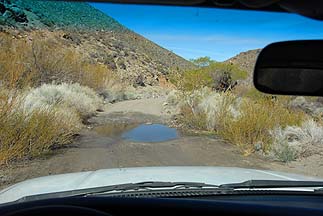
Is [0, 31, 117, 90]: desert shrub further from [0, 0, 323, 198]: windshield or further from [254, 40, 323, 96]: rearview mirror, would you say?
[254, 40, 323, 96]: rearview mirror

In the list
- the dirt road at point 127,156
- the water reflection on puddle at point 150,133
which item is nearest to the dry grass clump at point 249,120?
the dirt road at point 127,156

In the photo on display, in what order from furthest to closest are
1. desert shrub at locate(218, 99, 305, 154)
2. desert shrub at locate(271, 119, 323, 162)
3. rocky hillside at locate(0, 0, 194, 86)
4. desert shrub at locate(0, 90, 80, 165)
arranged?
1. rocky hillside at locate(0, 0, 194, 86)
2. desert shrub at locate(218, 99, 305, 154)
3. desert shrub at locate(271, 119, 323, 162)
4. desert shrub at locate(0, 90, 80, 165)

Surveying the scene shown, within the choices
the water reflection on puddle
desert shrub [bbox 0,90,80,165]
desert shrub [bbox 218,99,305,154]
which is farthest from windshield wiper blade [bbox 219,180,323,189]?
the water reflection on puddle

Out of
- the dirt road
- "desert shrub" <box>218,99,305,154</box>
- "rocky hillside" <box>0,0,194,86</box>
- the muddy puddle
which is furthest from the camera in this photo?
"rocky hillside" <box>0,0,194,86</box>

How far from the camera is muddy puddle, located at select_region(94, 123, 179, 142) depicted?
17641 mm

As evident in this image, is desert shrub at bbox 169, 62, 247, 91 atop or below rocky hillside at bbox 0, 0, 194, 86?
below

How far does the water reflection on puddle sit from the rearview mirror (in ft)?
46.2

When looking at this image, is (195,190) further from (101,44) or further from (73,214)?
(101,44)

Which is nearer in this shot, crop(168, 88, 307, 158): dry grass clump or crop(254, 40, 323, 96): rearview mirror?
crop(254, 40, 323, 96): rearview mirror

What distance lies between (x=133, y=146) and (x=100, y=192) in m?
11.7

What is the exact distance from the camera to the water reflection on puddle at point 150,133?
57.3 ft

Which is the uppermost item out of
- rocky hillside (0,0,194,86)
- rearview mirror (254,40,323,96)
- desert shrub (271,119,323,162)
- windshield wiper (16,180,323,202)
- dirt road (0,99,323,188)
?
rocky hillside (0,0,194,86)

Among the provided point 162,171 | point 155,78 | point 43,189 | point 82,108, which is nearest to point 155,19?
point 43,189

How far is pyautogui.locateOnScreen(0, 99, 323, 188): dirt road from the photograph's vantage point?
11.2 m
